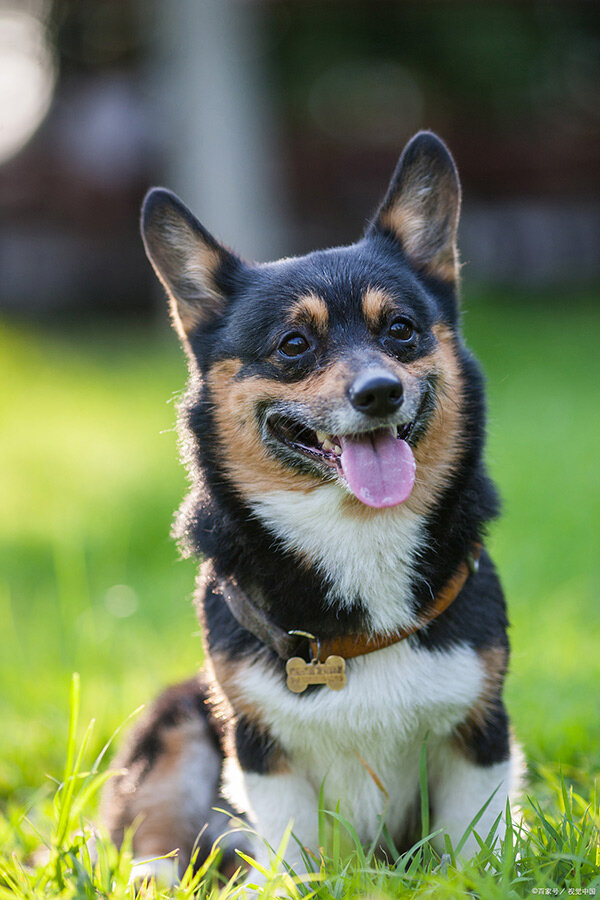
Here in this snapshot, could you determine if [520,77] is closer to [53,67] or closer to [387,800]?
[53,67]

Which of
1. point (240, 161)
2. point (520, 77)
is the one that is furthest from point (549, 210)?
point (240, 161)

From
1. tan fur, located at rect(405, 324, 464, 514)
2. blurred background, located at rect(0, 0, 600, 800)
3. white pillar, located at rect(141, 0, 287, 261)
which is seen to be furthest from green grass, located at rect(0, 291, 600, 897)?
white pillar, located at rect(141, 0, 287, 261)

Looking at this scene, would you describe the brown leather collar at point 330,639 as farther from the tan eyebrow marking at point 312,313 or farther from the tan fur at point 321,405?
the tan eyebrow marking at point 312,313

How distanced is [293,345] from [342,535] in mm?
561

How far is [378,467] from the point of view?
2420 millimetres

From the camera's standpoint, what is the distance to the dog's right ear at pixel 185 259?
272 centimetres

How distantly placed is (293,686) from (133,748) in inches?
34.8

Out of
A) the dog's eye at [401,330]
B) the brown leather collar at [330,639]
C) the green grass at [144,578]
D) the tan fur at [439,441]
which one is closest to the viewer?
the brown leather collar at [330,639]

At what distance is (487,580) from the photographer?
8.49 ft

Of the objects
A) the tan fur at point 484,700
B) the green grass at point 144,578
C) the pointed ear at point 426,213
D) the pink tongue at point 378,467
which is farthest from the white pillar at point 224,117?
the tan fur at point 484,700

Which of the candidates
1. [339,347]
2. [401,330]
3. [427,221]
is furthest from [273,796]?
[427,221]

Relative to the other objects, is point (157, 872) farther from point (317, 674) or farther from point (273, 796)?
point (317, 674)

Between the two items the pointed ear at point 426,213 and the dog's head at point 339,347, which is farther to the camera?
the pointed ear at point 426,213

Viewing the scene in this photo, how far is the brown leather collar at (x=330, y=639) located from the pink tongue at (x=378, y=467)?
1.02 feet
